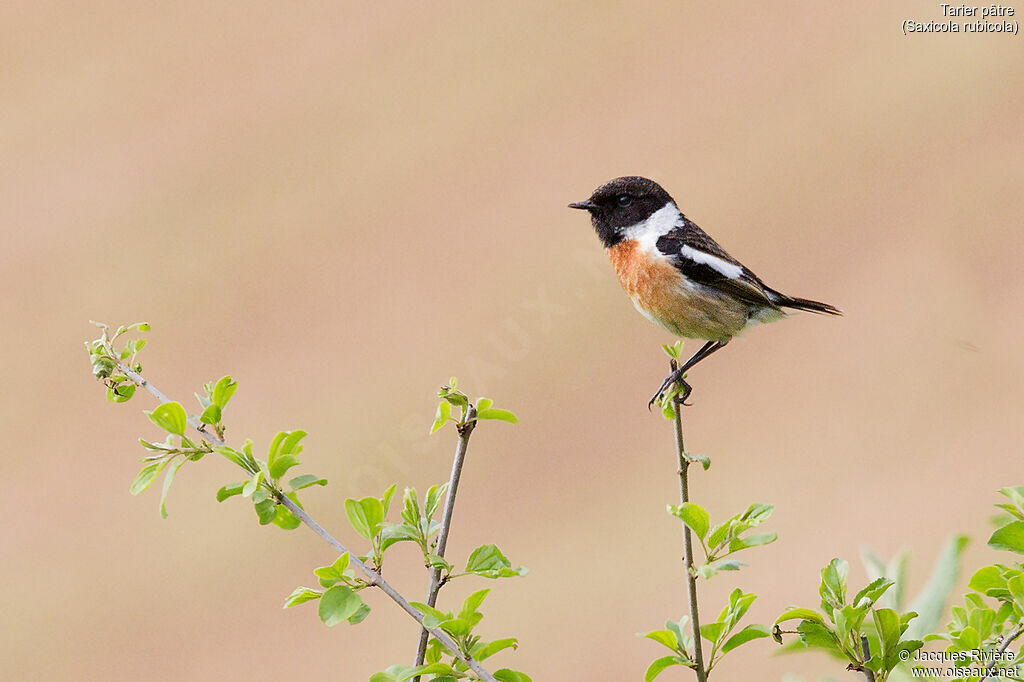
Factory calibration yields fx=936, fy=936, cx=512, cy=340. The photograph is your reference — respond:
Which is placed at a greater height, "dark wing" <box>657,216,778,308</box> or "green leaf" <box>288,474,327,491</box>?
"dark wing" <box>657,216,778,308</box>

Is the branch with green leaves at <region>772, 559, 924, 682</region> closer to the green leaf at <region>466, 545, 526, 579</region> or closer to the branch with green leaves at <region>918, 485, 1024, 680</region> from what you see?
the branch with green leaves at <region>918, 485, 1024, 680</region>

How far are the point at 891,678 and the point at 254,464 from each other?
2.00 feet

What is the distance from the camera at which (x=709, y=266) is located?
1.39 m

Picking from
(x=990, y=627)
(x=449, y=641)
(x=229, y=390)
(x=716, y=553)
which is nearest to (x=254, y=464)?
(x=229, y=390)

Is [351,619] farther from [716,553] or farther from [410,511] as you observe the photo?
[716,553]

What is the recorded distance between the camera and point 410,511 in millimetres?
709

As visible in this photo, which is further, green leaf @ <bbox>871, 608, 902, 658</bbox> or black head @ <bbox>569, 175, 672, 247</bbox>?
black head @ <bbox>569, 175, 672, 247</bbox>

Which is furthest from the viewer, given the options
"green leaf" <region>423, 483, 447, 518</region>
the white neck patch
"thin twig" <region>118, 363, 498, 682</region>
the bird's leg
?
the white neck patch

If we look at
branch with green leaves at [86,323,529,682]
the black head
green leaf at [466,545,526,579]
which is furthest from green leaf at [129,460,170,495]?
the black head

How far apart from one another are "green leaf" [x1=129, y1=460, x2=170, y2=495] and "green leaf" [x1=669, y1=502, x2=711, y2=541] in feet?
1.21

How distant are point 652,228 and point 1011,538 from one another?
822mm

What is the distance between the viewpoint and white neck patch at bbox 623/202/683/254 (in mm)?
1411

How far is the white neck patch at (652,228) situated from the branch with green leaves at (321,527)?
79 centimetres

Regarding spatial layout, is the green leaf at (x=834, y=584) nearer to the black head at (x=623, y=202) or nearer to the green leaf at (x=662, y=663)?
the green leaf at (x=662, y=663)
